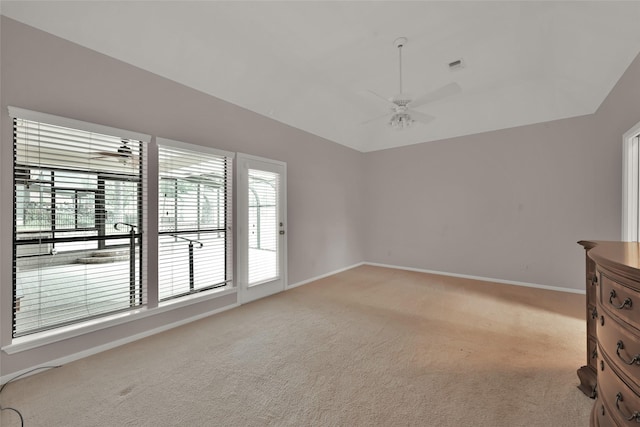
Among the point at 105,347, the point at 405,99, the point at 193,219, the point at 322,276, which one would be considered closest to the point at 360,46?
the point at 405,99

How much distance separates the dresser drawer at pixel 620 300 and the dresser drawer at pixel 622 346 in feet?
0.14

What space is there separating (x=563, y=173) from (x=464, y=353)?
3661mm

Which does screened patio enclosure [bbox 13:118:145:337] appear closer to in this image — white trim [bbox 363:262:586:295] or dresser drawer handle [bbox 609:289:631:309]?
dresser drawer handle [bbox 609:289:631:309]

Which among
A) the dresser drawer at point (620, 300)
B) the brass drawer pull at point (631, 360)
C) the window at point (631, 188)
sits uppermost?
the window at point (631, 188)

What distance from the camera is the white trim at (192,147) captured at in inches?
113

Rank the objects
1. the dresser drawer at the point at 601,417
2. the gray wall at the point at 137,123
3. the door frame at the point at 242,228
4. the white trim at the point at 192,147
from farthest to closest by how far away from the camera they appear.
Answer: the door frame at the point at 242,228 < the white trim at the point at 192,147 < the gray wall at the point at 137,123 < the dresser drawer at the point at 601,417

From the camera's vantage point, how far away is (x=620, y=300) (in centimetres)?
116

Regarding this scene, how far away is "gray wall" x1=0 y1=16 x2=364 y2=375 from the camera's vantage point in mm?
2033

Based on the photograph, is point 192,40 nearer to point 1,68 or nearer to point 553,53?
point 1,68

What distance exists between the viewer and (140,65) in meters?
2.68

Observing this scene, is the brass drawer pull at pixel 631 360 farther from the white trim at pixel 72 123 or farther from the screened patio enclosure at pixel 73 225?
the white trim at pixel 72 123

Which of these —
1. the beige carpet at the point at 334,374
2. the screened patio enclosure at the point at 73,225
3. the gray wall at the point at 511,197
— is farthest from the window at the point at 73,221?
the gray wall at the point at 511,197

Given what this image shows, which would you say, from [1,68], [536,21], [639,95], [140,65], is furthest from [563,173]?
[1,68]

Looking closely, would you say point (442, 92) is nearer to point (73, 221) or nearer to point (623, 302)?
point (623, 302)
